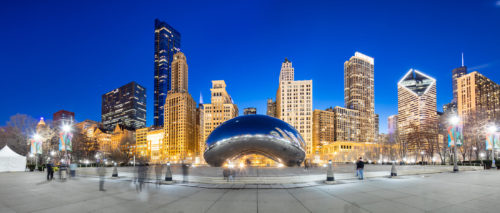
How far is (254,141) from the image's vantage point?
1072 inches

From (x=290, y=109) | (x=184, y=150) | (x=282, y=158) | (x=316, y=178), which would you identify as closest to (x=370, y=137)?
(x=290, y=109)

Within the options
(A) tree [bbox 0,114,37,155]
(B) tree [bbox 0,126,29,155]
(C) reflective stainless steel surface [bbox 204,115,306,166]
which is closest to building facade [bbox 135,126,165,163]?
(A) tree [bbox 0,114,37,155]

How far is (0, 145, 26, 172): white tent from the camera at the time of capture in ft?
93.0

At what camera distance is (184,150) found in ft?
484

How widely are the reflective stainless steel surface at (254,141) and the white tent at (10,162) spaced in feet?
77.3

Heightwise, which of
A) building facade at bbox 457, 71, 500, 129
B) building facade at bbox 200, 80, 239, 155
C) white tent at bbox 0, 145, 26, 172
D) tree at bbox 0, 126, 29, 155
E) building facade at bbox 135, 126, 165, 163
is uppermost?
building facade at bbox 457, 71, 500, 129

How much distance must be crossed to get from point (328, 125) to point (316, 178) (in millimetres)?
169787

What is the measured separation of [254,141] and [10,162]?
30.2 metres

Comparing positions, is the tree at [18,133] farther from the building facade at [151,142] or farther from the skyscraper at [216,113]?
the building facade at [151,142]

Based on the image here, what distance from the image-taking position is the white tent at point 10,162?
2835 centimetres

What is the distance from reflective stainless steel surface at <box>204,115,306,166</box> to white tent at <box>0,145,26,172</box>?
23.6 meters

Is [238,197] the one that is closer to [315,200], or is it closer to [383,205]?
[315,200]

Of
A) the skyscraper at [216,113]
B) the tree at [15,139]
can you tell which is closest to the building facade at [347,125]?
the skyscraper at [216,113]

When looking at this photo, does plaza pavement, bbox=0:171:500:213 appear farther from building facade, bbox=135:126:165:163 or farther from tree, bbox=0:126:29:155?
building facade, bbox=135:126:165:163
